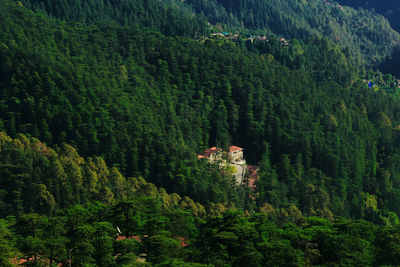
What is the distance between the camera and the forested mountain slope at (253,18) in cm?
10544

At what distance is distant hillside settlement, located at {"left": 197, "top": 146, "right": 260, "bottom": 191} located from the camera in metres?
66.8

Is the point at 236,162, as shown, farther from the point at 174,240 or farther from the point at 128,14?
the point at 128,14

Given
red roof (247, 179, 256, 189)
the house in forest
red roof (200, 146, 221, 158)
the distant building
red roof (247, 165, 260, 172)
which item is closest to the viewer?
red roof (247, 179, 256, 189)

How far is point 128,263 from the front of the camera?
2905 cm

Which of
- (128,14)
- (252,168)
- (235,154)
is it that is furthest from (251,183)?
(128,14)

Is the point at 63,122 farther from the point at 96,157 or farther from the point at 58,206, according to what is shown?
the point at 58,206

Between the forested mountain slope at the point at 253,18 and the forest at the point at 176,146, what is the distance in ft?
1.85

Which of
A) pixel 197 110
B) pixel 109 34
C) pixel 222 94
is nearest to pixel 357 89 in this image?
pixel 222 94

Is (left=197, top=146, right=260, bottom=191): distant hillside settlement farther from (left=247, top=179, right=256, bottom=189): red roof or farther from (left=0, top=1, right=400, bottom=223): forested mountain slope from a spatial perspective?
(left=0, top=1, right=400, bottom=223): forested mountain slope

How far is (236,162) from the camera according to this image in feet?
239

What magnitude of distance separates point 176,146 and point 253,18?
103346 millimetres

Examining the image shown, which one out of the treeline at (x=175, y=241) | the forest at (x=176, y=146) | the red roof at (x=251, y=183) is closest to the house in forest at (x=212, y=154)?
the forest at (x=176, y=146)

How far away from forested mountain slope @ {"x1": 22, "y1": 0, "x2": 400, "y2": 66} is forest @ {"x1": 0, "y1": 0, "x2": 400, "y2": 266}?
565 millimetres

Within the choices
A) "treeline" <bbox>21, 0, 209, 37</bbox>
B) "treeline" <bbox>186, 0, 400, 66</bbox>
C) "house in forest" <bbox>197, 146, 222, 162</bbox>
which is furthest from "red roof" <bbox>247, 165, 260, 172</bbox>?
"treeline" <bbox>186, 0, 400, 66</bbox>
